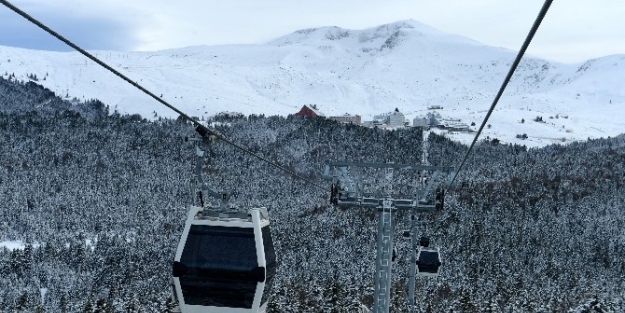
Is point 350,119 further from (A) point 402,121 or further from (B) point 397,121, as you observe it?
(A) point 402,121

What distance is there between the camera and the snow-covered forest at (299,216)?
267ft

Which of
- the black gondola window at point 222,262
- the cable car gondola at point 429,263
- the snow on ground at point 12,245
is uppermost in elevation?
the black gondola window at point 222,262

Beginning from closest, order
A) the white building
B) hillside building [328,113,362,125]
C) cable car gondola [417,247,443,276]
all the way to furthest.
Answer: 1. cable car gondola [417,247,443,276]
2. the white building
3. hillside building [328,113,362,125]

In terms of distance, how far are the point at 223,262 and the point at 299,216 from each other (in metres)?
120

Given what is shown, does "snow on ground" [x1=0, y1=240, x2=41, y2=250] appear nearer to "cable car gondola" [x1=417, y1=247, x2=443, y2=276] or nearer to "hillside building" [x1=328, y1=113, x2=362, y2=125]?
"hillside building" [x1=328, y1=113, x2=362, y2=125]

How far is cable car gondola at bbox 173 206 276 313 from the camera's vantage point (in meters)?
10.2

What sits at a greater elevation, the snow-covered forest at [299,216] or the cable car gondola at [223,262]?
the cable car gondola at [223,262]

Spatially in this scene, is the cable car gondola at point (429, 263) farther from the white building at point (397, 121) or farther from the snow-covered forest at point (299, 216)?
the white building at point (397, 121)

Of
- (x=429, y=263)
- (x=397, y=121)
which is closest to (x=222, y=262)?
(x=429, y=263)

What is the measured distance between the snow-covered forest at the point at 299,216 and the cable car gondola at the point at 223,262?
126 ft

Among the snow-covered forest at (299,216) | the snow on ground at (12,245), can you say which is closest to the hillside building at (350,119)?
the snow-covered forest at (299,216)

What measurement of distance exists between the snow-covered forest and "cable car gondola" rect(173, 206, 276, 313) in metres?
38.4

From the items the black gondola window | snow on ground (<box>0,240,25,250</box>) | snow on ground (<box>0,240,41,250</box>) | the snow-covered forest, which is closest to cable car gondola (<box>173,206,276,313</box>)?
the black gondola window

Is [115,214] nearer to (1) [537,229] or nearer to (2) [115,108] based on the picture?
(2) [115,108]
